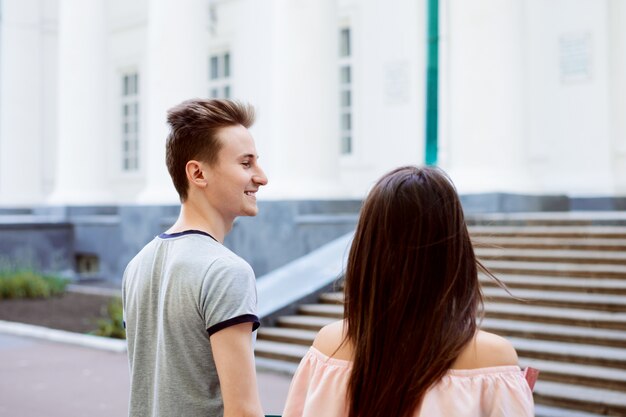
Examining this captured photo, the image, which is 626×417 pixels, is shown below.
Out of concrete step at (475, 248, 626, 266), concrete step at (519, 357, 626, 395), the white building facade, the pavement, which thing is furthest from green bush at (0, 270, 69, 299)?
concrete step at (519, 357, 626, 395)

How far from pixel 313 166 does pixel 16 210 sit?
10.5 meters

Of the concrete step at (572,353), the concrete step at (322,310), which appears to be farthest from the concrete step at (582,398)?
the concrete step at (322,310)

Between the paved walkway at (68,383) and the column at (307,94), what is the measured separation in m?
4.56

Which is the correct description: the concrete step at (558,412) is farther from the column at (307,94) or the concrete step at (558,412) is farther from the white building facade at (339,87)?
the column at (307,94)

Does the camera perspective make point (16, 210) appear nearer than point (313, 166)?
No

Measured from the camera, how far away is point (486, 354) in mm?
1501

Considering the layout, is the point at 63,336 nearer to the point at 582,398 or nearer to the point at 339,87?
the point at 582,398

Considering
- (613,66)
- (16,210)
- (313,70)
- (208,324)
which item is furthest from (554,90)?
(16,210)

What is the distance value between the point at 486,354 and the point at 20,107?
765 inches

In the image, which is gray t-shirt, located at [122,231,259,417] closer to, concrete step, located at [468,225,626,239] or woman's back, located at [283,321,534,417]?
woman's back, located at [283,321,534,417]

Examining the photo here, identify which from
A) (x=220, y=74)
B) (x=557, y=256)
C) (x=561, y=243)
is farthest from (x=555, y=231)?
(x=220, y=74)

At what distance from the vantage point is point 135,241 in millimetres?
14594

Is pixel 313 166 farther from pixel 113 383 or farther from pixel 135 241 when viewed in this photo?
pixel 113 383

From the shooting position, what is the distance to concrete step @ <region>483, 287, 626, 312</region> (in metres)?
6.70
